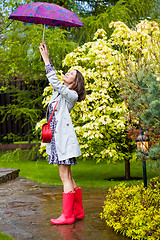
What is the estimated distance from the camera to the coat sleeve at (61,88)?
12.9 feet

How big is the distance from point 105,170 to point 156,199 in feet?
18.1

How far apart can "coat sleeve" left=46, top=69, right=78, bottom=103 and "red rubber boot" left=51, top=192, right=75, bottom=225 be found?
42.9 inches

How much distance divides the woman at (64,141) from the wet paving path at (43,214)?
0.62 ft

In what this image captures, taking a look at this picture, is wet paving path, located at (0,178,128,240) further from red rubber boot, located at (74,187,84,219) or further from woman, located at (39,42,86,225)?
woman, located at (39,42,86,225)

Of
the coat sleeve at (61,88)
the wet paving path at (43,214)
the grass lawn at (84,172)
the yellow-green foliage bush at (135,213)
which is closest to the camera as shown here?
the yellow-green foliage bush at (135,213)

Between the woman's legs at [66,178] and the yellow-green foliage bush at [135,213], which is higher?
the woman's legs at [66,178]

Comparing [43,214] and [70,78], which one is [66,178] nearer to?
[43,214]

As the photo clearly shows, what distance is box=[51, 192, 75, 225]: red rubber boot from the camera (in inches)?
156

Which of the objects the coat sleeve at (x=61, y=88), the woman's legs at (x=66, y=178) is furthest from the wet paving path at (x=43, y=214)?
the coat sleeve at (x=61, y=88)

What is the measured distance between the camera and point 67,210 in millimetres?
3953

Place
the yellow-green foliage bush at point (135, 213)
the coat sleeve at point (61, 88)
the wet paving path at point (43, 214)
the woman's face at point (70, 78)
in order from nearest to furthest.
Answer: the yellow-green foliage bush at point (135, 213)
the wet paving path at point (43, 214)
the coat sleeve at point (61, 88)
the woman's face at point (70, 78)

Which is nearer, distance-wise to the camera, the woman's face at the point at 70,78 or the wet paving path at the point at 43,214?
the wet paving path at the point at 43,214

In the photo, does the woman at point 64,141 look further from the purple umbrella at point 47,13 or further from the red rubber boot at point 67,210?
the purple umbrella at point 47,13

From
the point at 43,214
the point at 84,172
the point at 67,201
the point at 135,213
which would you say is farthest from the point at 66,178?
the point at 84,172
